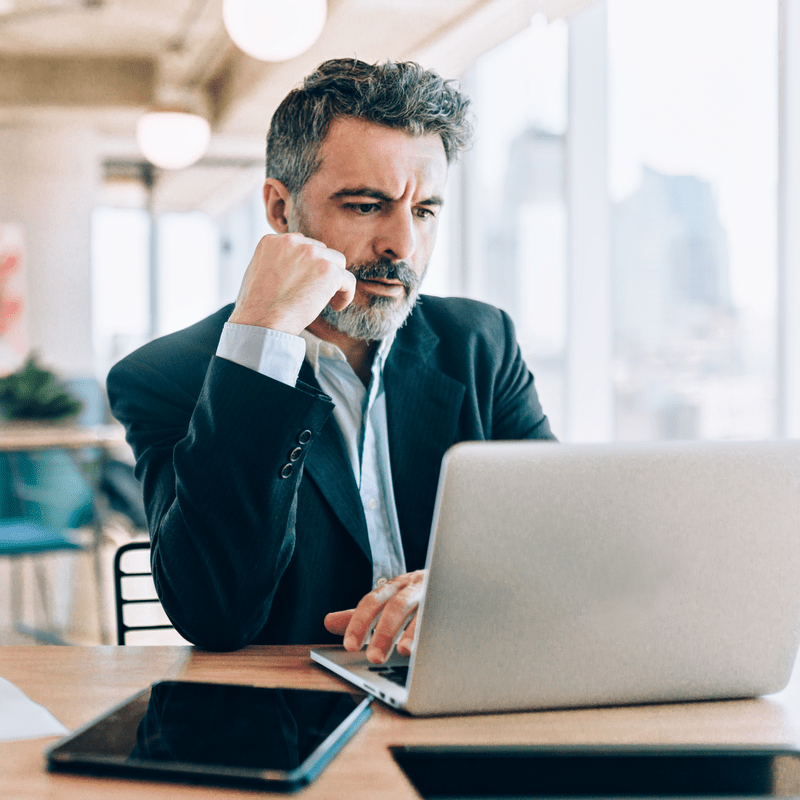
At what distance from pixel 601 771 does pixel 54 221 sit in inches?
283

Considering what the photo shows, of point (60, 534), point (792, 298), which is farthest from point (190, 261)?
point (792, 298)

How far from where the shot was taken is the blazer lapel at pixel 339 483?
126 cm

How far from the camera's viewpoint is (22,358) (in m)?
6.94

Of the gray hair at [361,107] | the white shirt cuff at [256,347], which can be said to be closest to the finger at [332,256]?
the white shirt cuff at [256,347]

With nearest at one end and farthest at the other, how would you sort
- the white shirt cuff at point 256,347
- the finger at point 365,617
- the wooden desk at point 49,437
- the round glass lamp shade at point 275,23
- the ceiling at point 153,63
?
the finger at point 365,617
the white shirt cuff at point 256,347
the round glass lamp shade at point 275,23
the wooden desk at point 49,437
the ceiling at point 153,63

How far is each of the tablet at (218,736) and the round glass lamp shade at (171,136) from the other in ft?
16.0

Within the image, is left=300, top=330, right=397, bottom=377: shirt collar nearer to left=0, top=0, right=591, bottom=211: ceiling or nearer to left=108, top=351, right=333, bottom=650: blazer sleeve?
left=108, top=351, right=333, bottom=650: blazer sleeve

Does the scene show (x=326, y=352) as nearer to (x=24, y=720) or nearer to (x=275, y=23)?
(x=24, y=720)

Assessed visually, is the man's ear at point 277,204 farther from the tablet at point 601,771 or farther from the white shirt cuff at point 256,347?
the tablet at point 601,771

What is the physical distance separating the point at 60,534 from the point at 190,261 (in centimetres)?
571

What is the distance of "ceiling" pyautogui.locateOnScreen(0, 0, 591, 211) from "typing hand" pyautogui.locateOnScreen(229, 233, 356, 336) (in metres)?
3.35

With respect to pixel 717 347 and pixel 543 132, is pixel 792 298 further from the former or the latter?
pixel 543 132

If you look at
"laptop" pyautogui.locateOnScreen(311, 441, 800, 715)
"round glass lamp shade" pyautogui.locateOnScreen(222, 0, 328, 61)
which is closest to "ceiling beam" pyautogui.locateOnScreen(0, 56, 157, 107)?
"round glass lamp shade" pyautogui.locateOnScreen(222, 0, 328, 61)

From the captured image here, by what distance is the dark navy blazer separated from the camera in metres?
1.04
